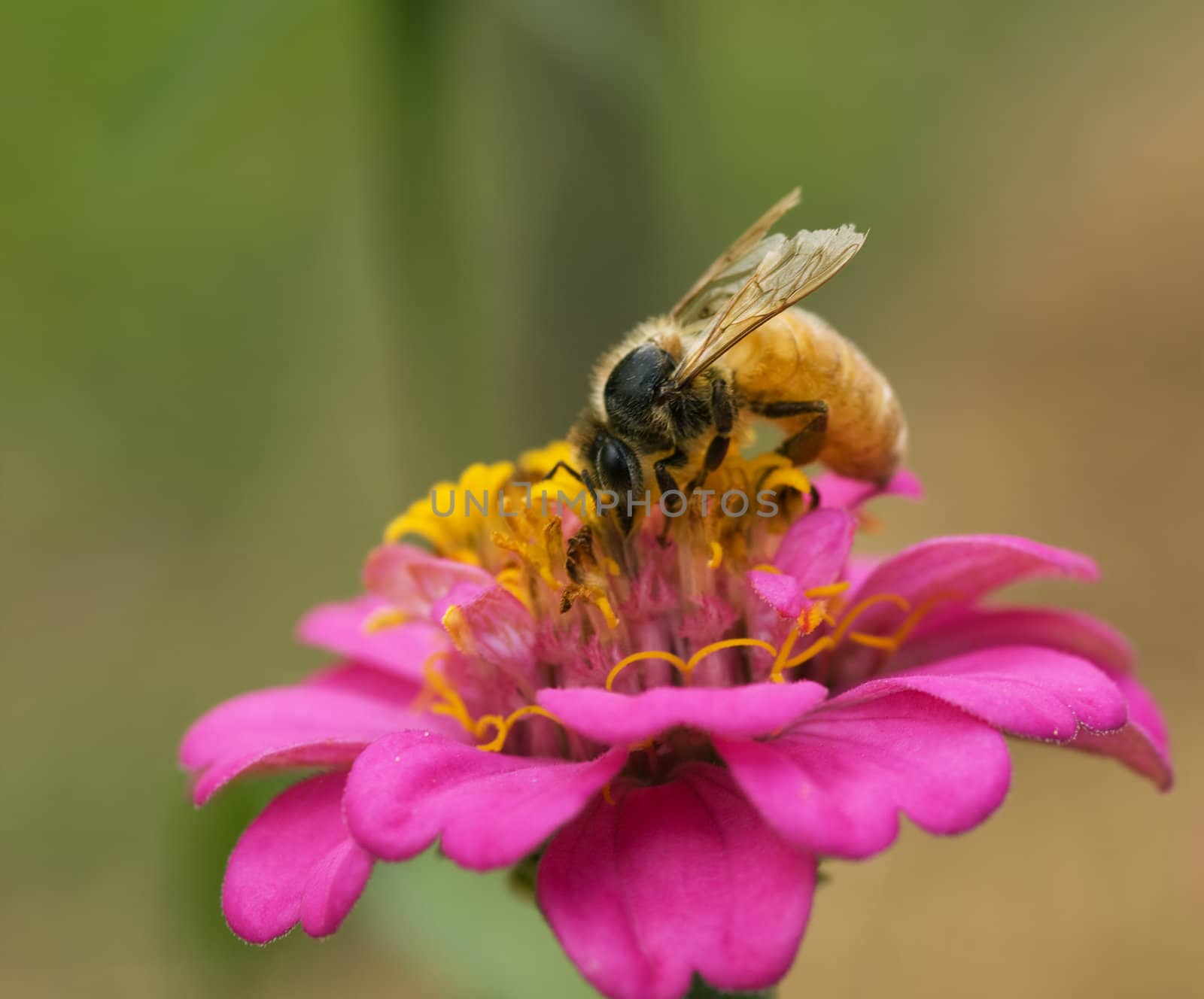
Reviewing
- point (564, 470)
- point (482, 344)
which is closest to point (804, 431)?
point (564, 470)

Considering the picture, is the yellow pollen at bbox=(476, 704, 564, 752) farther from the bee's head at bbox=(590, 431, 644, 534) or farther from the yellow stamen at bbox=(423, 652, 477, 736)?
the bee's head at bbox=(590, 431, 644, 534)

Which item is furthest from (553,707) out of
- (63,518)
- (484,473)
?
A: (63,518)

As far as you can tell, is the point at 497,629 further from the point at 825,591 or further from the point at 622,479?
the point at 825,591

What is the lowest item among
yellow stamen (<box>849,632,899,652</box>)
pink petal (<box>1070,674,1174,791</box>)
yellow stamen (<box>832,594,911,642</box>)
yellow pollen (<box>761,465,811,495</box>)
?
pink petal (<box>1070,674,1174,791</box>)

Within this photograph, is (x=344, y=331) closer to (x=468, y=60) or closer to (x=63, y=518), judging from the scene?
(x=63, y=518)

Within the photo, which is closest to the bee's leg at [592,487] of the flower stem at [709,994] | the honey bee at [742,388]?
the honey bee at [742,388]

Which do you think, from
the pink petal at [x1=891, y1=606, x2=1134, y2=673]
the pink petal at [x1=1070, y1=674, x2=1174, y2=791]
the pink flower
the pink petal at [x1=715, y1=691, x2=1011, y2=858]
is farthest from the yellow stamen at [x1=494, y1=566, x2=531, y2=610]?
the pink petal at [x1=1070, y1=674, x2=1174, y2=791]

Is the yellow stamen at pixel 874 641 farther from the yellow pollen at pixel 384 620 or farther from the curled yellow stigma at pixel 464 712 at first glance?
the yellow pollen at pixel 384 620
